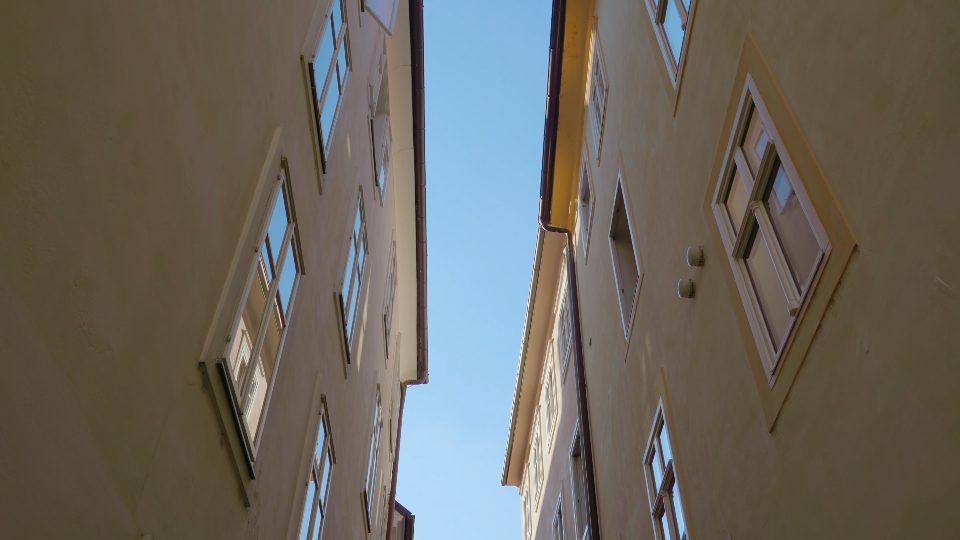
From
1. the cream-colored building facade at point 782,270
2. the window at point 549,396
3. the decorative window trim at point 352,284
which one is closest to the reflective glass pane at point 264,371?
the decorative window trim at point 352,284

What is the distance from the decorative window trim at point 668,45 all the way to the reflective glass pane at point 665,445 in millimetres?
3374

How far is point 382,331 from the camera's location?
1742 cm

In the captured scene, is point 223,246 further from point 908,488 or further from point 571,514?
point 571,514

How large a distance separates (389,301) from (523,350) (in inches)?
183

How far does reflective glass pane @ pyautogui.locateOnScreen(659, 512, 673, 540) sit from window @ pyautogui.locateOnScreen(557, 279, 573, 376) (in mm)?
8219

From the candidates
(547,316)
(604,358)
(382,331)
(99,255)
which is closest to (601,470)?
(604,358)

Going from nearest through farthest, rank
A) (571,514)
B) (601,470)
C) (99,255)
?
(99,255) < (601,470) < (571,514)

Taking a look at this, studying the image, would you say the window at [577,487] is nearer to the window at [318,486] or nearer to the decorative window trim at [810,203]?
the window at [318,486]

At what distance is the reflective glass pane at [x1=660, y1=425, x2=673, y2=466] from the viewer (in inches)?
335

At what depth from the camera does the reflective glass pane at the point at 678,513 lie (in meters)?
7.91

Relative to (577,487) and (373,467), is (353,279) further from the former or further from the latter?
(577,487)

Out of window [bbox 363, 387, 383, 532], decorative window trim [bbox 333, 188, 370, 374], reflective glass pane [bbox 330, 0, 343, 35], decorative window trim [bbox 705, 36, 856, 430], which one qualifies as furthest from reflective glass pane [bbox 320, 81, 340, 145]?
window [bbox 363, 387, 383, 532]

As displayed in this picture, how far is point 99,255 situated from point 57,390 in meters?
0.69

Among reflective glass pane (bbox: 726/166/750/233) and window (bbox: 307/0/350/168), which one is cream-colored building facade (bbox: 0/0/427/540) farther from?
reflective glass pane (bbox: 726/166/750/233)
